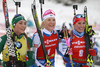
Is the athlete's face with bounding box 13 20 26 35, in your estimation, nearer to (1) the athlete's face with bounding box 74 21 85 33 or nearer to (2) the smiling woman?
(2) the smiling woman

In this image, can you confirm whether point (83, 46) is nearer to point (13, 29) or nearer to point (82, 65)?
point (82, 65)

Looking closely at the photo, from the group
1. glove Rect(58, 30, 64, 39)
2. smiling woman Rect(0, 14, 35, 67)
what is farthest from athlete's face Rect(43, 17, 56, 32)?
smiling woman Rect(0, 14, 35, 67)

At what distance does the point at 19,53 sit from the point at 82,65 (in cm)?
120

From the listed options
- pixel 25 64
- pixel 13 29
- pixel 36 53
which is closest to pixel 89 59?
pixel 36 53

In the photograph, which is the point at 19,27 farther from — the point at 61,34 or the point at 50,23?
the point at 61,34

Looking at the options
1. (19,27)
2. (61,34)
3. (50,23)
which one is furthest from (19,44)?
(61,34)

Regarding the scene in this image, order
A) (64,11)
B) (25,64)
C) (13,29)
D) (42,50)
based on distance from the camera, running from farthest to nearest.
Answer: (64,11)
(42,50)
(13,29)
(25,64)

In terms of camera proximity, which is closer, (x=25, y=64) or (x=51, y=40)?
(x=25, y=64)

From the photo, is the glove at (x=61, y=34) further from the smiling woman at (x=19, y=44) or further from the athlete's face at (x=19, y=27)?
the athlete's face at (x=19, y=27)

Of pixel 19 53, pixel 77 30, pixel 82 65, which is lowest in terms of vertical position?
pixel 82 65

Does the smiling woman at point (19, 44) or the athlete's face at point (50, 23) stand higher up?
the athlete's face at point (50, 23)

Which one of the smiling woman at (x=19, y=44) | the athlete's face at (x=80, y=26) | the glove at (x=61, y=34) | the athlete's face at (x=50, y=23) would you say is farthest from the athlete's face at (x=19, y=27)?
the athlete's face at (x=80, y=26)

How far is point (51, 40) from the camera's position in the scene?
2.72 m

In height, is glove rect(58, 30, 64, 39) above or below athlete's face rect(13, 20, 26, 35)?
below
